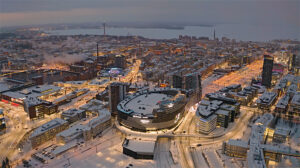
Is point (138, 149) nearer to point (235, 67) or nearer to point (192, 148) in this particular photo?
point (192, 148)

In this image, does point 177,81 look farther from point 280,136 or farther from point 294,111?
point 280,136

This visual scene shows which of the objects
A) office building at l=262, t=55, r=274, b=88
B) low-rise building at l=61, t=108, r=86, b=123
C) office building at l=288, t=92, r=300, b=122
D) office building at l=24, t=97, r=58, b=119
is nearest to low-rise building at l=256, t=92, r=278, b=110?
office building at l=288, t=92, r=300, b=122

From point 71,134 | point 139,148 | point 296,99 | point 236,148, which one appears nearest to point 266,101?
point 296,99

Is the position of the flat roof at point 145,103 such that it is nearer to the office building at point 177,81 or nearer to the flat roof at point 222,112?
the office building at point 177,81

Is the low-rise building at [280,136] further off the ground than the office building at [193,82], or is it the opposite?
the office building at [193,82]

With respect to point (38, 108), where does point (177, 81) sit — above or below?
above

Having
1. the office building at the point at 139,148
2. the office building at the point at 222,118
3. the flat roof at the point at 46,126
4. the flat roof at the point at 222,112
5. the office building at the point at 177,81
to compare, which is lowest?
the office building at the point at 139,148

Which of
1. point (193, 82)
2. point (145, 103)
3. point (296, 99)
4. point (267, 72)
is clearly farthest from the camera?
point (267, 72)

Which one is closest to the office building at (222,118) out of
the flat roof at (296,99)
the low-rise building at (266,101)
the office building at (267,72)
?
the low-rise building at (266,101)

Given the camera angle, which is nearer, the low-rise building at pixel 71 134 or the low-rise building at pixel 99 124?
the low-rise building at pixel 71 134

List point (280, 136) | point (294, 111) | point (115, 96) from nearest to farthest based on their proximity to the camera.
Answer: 1. point (280, 136)
2. point (294, 111)
3. point (115, 96)

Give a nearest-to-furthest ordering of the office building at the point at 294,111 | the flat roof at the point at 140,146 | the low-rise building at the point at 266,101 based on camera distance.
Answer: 1. the flat roof at the point at 140,146
2. the office building at the point at 294,111
3. the low-rise building at the point at 266,101

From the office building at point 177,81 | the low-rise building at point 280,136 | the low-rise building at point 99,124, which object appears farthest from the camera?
the office building at point 177,81
